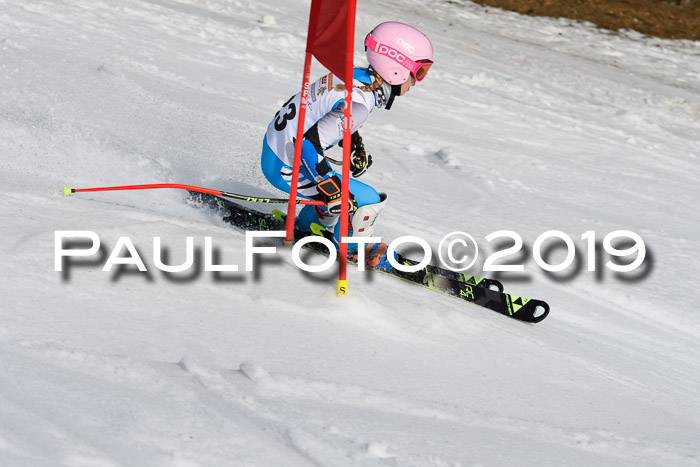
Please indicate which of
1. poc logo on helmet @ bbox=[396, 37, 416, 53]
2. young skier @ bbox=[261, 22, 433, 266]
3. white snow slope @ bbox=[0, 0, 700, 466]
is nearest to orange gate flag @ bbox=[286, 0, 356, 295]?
young skier @ bbox=[261, 22, 433, 266]

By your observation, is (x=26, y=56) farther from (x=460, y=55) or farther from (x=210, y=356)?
(x=460, y=55)

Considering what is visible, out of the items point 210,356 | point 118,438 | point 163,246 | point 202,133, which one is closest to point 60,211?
point 163,246

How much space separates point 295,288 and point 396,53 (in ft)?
5.35

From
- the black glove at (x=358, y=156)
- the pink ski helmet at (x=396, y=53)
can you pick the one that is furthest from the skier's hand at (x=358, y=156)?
the pink ski helmet at (x=396, y=53)

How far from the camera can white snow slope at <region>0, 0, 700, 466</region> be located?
2.71 metres

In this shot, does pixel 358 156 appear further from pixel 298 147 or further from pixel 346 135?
pixel 346 135

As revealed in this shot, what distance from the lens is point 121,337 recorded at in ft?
10.1

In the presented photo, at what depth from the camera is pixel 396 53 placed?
4559 mm

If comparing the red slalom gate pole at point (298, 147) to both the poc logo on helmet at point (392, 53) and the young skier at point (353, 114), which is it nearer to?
the young skier at point (353, 114)

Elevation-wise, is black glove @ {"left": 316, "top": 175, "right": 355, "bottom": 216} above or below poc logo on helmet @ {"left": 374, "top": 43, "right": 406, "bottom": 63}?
below

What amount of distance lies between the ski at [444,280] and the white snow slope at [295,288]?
0.46 ft

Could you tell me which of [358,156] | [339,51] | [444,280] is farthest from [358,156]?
[339,51]

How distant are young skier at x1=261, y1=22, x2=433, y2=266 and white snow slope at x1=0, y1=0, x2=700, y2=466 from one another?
491 millimetres

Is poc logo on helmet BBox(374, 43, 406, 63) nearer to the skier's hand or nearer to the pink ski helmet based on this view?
the pink ski helmet
